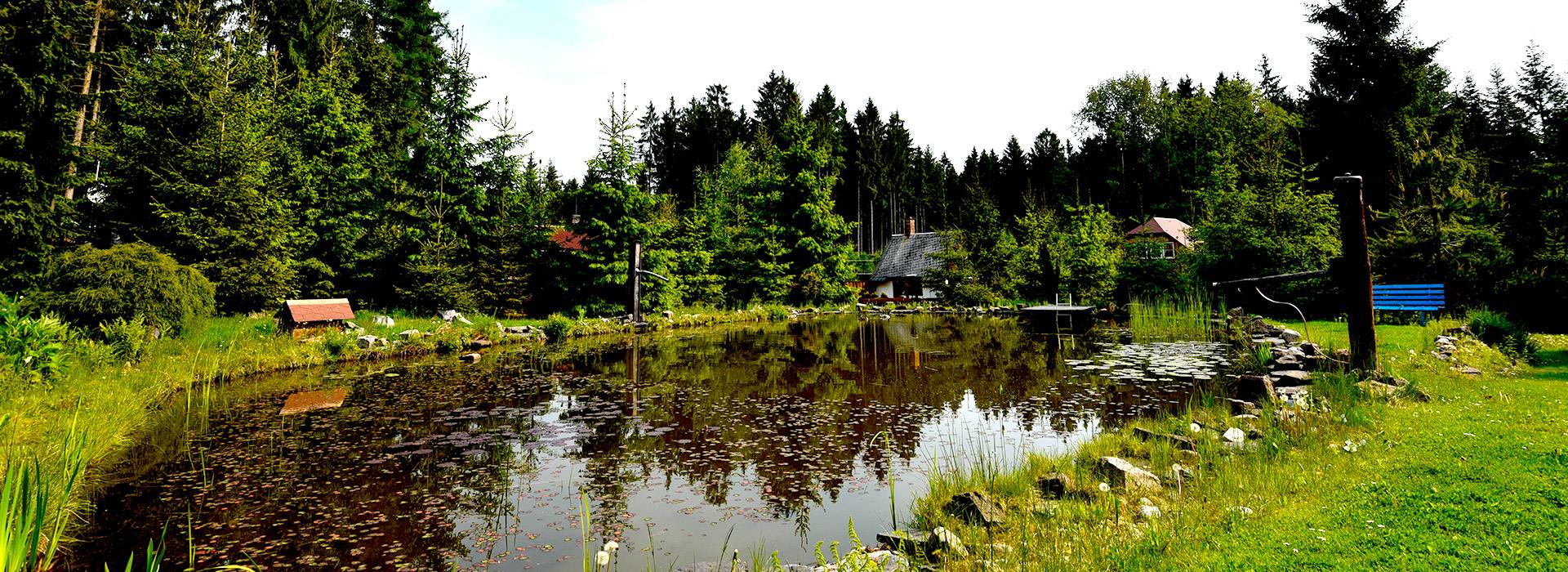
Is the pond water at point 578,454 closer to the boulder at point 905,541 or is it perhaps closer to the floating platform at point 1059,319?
the boulder at point 905,541

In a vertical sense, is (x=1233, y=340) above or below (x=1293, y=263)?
below

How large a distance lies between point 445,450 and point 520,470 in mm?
1171

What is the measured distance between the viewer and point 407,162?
892 inches

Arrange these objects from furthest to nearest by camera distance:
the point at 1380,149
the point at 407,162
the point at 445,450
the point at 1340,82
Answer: the point at 1340,82, the point at 1380,149, the point at 407,162, the point at 445,450

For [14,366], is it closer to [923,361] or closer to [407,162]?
[923,361]

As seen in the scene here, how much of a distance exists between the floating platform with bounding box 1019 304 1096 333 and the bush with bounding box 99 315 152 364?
19913 mm

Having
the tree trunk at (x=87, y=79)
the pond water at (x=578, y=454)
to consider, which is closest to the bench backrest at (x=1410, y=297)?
the pond water at (x=578, y=454)

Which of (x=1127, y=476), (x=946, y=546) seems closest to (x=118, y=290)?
(x=946, y=546)

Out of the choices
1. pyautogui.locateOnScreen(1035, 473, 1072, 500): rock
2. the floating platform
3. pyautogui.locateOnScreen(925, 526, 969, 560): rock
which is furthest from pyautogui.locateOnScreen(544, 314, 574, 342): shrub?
pyautogui.locateOnScreen(925, 526, 969, 560): rock

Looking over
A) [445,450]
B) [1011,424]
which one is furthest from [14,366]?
[1011,424]

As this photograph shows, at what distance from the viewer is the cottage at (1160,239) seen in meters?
26.8

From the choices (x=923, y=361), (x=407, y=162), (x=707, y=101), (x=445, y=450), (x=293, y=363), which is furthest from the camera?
(x=707, y=101)

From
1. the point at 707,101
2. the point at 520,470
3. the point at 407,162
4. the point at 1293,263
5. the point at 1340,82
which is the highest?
the point at 707,101

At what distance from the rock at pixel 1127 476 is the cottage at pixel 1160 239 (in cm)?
2283
